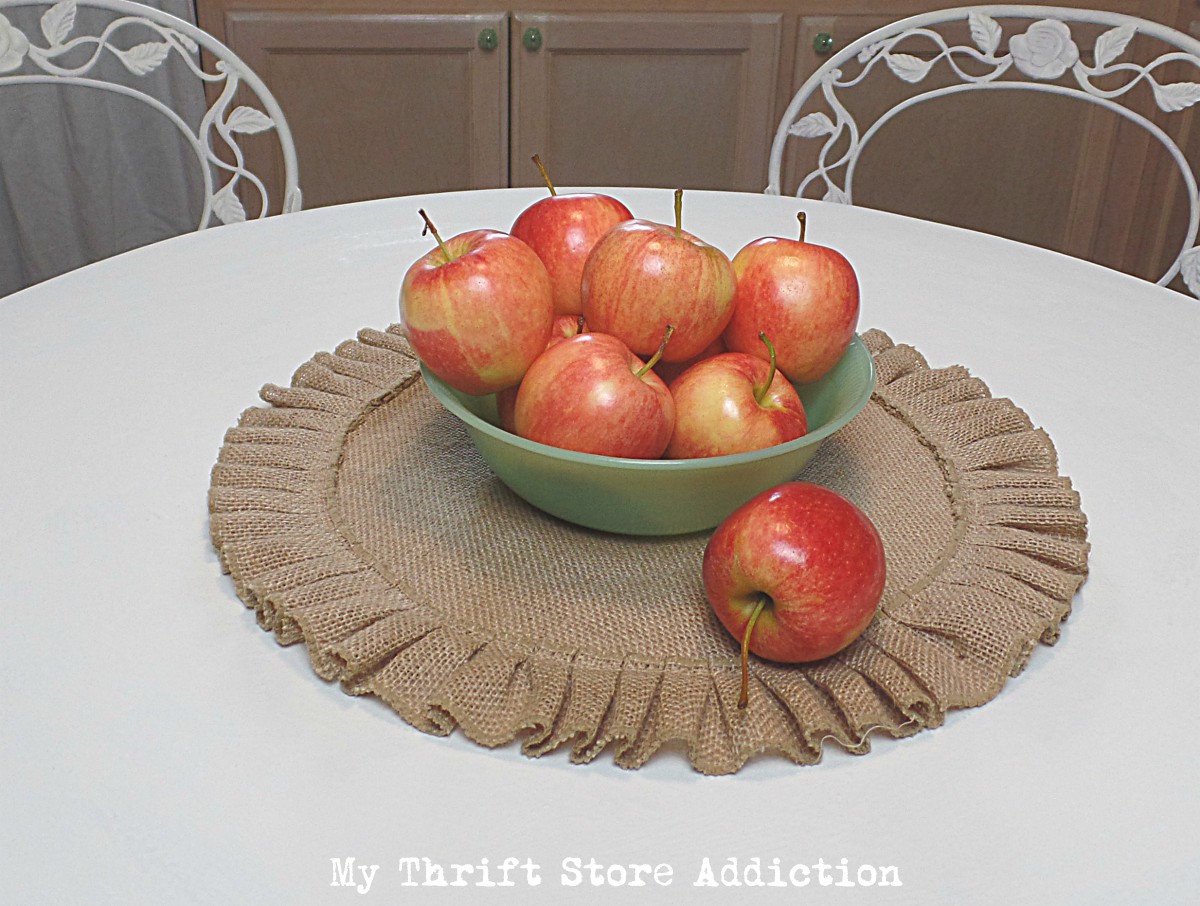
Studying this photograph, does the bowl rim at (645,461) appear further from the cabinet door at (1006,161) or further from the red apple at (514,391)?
the cabinet door at (1006,161)

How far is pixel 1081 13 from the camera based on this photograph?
1391mm

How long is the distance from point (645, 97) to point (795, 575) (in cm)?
197

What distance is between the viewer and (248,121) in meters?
1.40

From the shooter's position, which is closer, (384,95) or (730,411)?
(730,411)

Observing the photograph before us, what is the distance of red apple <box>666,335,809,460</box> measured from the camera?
0.63 m

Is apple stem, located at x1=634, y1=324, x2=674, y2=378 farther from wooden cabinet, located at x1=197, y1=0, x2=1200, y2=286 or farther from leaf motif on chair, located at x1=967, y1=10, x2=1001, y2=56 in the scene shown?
wooden cabinet, located at x1=197, y1=0, x2=1200, y2=286

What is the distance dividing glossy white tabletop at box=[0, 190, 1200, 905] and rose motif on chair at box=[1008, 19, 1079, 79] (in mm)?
733

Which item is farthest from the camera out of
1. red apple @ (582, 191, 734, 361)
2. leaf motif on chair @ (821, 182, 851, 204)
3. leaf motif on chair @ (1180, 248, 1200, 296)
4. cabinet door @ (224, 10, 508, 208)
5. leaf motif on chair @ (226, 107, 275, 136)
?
cabinet door @ (224, 10, 508, 208)

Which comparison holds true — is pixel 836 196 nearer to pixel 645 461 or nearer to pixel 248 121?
pixel 248 121

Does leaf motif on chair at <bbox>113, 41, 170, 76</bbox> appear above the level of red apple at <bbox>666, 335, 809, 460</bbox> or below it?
above

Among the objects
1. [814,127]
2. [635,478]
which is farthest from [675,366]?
[814,127]

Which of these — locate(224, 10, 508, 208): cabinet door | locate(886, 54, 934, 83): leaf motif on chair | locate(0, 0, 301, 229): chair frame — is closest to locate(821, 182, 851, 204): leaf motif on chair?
locate(886, 54, 934, 83): leaf motif on chair

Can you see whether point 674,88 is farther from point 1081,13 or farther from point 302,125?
point 1081,13

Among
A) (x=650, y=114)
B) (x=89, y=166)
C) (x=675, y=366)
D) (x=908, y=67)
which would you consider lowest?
(x=89, y=166)
